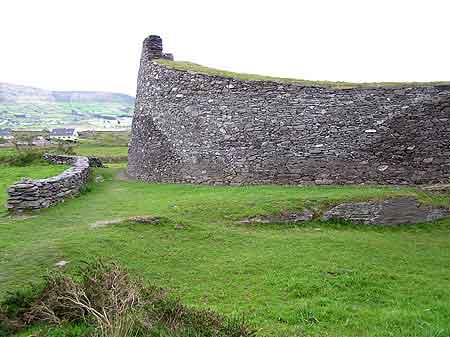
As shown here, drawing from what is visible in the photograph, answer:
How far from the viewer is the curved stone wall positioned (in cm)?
1622

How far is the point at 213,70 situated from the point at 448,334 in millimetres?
15609

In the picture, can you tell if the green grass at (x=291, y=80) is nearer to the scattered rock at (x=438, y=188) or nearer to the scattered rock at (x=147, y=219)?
the scattered rock at (x=438, y=188)

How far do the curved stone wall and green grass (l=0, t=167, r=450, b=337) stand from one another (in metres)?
2.50

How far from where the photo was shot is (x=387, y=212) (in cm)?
1312

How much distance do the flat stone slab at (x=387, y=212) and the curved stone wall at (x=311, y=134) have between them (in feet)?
9.49

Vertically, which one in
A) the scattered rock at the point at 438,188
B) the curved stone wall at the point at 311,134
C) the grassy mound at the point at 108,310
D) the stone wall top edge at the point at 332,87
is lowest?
the grassy mound at the point at 108,310

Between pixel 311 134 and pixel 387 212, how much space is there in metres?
4.82

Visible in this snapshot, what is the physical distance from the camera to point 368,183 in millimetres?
16250

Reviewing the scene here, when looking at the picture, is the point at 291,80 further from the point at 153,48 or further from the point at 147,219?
the point at 147,219

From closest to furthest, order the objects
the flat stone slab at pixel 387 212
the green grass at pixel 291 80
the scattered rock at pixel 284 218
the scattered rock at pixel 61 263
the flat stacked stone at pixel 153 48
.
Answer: the scattered rock at pixel 61 263, the scattered rock at pixel 284 218, the flat stone slab at pixel 387 212, the green grass at pixel 291 80, the flat stacked stone at pixel 153 48

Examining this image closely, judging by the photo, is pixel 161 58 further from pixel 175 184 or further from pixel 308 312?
pixel 308 312

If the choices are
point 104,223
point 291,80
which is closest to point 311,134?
point 291,80

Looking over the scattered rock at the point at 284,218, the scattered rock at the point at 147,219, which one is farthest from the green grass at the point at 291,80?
the scattered rock at the point at 147,219

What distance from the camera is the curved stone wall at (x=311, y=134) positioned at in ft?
53.2
